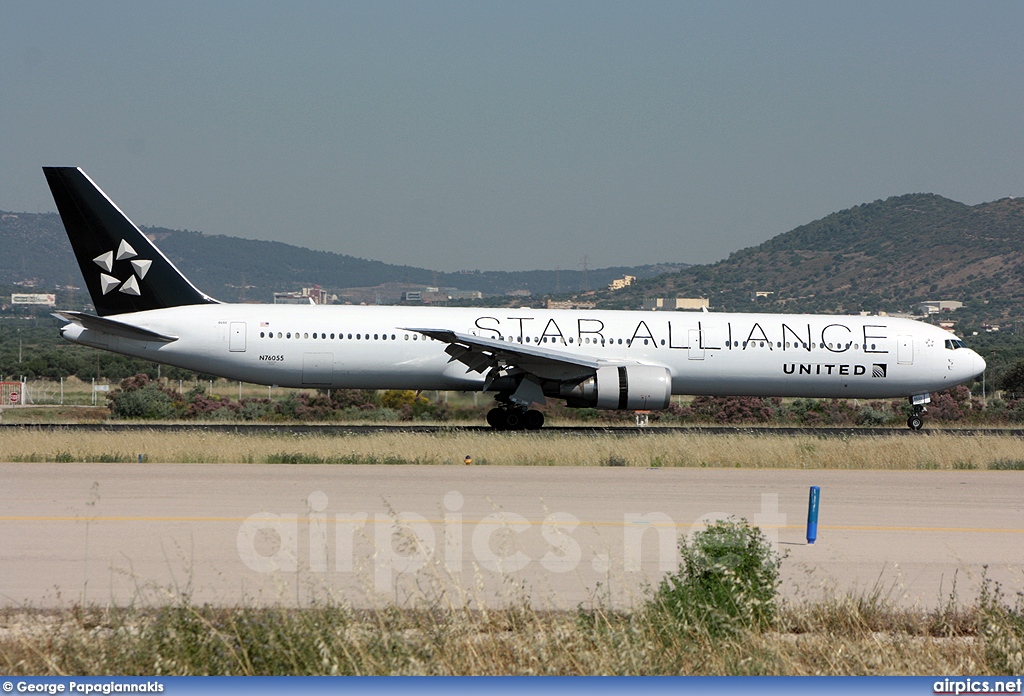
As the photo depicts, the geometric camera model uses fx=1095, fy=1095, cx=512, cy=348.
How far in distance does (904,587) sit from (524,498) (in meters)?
5.42

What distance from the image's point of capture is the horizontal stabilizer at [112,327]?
2417cm

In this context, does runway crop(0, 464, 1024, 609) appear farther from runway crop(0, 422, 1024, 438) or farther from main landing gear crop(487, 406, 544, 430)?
main landing gear crop(487, 406, 544, 430)

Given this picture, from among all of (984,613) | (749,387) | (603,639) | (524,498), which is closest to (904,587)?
(984,613)

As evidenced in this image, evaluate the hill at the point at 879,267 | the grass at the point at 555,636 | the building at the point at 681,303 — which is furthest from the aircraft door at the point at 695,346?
the hill at the point at 879,267

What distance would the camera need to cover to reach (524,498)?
13.5m

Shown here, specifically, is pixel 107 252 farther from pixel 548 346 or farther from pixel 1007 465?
pixel 1007 465

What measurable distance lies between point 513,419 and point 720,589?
17.7 m

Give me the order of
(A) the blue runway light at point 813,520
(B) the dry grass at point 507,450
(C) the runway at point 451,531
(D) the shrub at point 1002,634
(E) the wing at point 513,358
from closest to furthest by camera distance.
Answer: (D) the shrub at point 1002,634 < (C) the runway at point 451,531 < (A) the blue runway light at point 813,520 < (B) the dry grass at point 507,450 < (E) the wing at point 513,358

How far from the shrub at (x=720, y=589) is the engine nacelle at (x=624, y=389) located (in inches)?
601

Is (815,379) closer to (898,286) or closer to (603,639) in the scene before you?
(603,639)

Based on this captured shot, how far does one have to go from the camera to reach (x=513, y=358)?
2445 centimetres

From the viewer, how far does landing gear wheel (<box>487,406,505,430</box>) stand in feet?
83.7

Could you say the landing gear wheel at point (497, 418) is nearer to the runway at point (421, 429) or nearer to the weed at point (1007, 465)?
the runway at point (421, 429)

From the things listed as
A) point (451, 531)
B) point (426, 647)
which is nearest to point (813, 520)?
point (451, 531)
